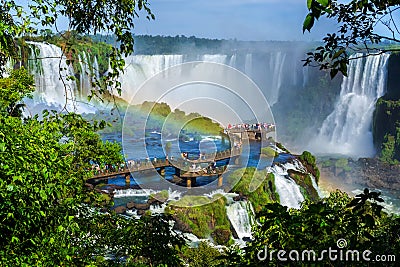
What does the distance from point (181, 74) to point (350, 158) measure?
10767mm

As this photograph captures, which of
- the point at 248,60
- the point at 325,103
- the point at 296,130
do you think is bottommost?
the point at 296,130

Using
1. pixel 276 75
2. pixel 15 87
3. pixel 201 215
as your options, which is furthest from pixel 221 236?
pixel 276 75

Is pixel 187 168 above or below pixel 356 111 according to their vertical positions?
below

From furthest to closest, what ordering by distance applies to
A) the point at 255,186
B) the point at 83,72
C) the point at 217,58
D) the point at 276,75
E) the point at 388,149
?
1. the point at 276,75
2. the point at 217,58
3. the point at 388,149
4. the point at 83,72
5. the point at 255,186

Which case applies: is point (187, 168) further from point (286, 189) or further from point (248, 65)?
point (248, 65)

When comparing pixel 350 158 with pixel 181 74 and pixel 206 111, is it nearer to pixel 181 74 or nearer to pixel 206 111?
pixel 206 111

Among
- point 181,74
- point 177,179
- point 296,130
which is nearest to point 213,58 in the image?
point 181,74

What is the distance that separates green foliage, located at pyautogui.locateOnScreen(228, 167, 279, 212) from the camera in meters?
11.1

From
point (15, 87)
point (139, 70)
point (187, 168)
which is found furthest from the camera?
point (139, 70)

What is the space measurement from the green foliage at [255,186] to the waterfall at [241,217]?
355 millimetres

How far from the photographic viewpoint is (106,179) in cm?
1209

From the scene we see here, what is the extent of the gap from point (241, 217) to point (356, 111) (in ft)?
47.7

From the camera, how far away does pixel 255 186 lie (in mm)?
11570

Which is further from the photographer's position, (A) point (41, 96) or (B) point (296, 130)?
(B) point (296, 130)
